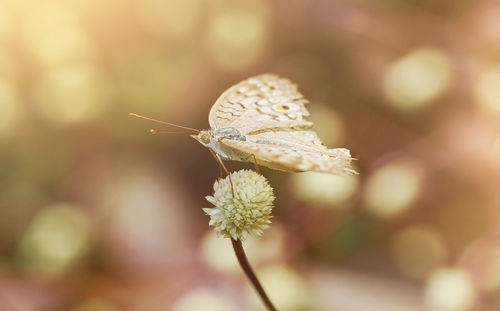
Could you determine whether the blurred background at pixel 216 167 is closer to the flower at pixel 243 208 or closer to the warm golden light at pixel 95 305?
the warm golden light at pixel 95 305

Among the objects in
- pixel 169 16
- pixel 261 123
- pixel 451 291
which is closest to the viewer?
pixel 261 123

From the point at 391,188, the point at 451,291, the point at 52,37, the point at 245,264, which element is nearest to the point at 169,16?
the point at 52,37

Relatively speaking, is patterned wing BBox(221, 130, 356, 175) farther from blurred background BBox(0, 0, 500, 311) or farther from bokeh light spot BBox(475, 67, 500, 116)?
bokeh light spot BBox(475, 67, 500, 116)

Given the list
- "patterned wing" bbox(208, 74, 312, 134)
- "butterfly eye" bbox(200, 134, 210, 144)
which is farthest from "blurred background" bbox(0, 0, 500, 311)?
"butterfly eye" bbox(200, 134, 210, 144)

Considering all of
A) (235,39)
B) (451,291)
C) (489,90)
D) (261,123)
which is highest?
(235,39)

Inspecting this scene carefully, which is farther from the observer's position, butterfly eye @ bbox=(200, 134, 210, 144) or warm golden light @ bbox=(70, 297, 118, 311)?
warm golden light @ bbox=(70, 297, 118, 311)

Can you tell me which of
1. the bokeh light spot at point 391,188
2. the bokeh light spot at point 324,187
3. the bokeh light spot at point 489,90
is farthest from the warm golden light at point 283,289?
the bokeh light spot at point 489,90

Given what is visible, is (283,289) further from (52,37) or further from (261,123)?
(52,37)

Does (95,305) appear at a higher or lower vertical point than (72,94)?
lower
